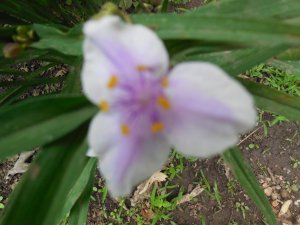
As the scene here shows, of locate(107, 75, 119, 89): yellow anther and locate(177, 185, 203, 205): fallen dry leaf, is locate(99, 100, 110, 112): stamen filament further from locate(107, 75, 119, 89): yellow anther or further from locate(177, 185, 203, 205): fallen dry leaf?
locate(177, 185, 203, 205): fallen dry leaf

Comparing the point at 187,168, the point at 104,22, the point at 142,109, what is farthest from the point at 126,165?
the point at 187,168

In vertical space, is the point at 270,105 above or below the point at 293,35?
below

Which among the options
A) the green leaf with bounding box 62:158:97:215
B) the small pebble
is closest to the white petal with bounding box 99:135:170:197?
the green leaf with bounding box 62:158:97:215

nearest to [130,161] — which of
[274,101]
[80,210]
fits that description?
[274,101]

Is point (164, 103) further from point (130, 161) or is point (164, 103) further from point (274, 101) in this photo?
point (274, 101)

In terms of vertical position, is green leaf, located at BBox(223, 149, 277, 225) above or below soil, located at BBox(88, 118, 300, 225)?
above

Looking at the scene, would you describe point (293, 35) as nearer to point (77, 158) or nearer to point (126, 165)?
point (126, 165)
